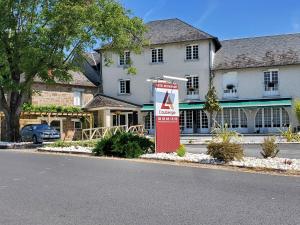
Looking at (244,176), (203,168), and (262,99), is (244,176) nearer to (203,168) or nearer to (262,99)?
(203,168)

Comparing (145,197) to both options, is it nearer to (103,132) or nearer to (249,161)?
(249,161)

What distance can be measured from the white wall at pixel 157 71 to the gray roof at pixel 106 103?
33.8 inches

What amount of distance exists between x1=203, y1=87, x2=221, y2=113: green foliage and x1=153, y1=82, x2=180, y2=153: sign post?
19884 mm

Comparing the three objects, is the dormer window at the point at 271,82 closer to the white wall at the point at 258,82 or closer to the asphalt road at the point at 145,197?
the white wall at the point at 258,82

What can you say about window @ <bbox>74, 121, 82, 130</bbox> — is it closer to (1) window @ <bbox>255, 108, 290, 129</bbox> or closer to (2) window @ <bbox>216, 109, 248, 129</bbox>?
(2) window @ <bbox>216, 109, 248, 129</bbox>

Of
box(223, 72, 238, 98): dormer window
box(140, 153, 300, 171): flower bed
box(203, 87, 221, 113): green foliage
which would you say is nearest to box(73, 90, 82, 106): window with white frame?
box(203, 87, 221, 113): green foliage

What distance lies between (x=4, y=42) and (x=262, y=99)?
72.0 ft

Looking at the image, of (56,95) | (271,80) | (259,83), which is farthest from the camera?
(56,95)

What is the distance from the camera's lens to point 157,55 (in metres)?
42.9

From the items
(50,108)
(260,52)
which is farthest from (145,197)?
(260,52)

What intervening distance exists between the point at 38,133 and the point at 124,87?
1386 cm

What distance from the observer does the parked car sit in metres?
31.9

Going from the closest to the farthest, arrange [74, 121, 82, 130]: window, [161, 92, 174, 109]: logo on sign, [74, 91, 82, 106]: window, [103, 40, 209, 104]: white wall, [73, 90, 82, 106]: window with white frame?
[161, 92, 174, 109]: logo on sign → [74, 121, 82, 130]: window → [103, 40, 209, 104]: white wall → [73, 90, 82, 106]: window with white frame → [74, 91, 82, 106]: window

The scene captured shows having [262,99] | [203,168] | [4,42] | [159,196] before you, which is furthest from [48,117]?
[159,196]
